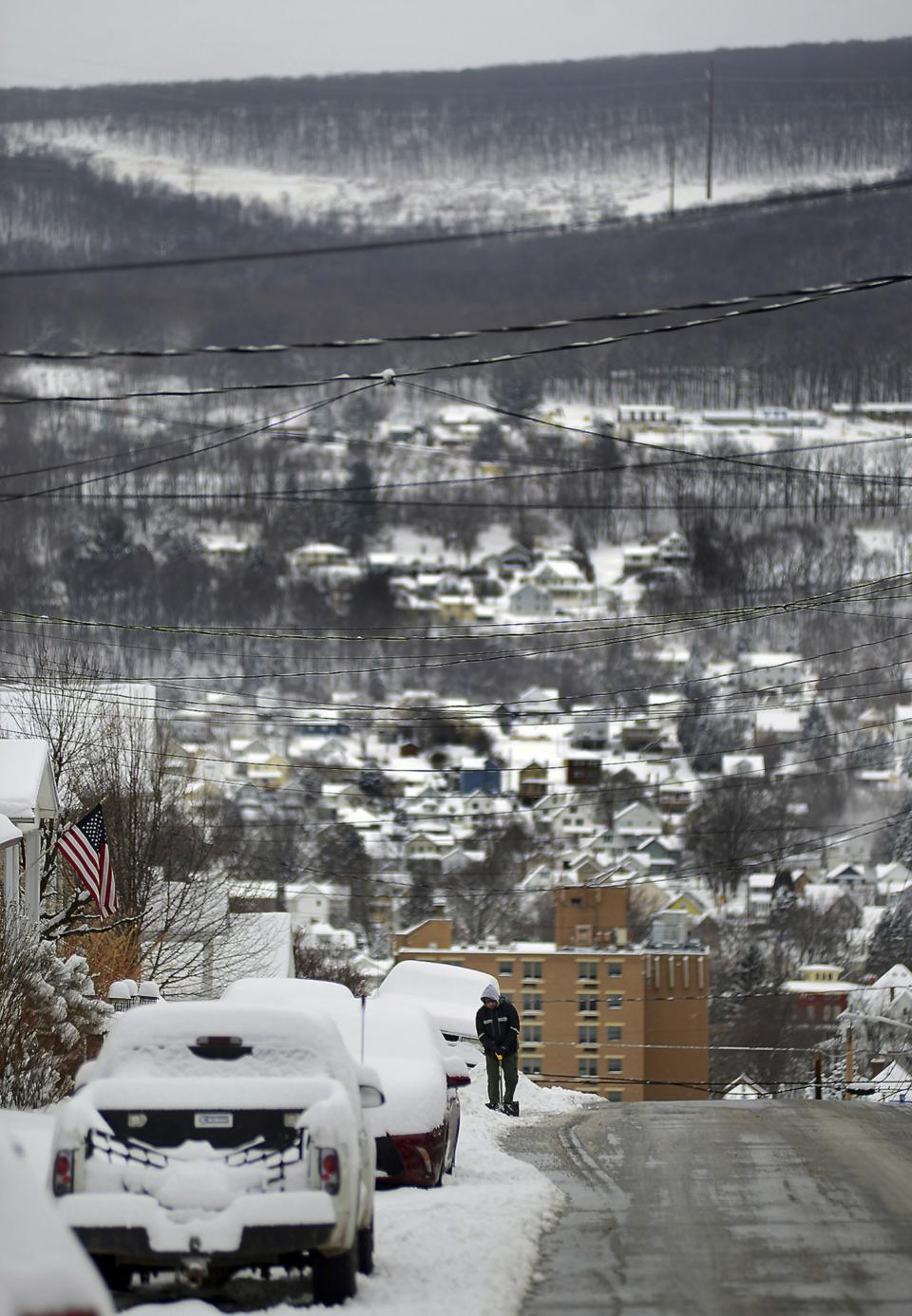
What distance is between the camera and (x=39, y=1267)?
13.4 ft

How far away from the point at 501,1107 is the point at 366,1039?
10.1m

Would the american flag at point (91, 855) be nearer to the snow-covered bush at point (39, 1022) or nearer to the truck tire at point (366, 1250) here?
the snow-covered bush at point (39, 1022)

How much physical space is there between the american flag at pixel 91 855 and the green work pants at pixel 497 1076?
9.31 meters

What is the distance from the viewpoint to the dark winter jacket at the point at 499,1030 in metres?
23.3

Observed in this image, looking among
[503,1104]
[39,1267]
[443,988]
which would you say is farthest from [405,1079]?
[443,988]

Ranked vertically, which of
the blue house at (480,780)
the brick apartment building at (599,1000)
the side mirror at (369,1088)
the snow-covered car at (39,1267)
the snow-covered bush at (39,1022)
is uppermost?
the snow-covered car at (39,1267)

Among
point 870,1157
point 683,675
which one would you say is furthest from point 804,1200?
point 683,675

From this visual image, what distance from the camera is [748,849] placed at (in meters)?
156

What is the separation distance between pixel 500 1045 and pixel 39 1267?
64.5 feet

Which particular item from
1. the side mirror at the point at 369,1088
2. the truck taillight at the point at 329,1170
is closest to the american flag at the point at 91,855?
the side mirror at the point at 369,1088

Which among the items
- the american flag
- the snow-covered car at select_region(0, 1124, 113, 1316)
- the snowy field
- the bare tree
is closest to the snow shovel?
the snowy field

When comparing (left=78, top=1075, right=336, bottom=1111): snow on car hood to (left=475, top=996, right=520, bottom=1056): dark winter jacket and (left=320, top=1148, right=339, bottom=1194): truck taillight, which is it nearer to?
(left=320, top=1148, right=339, bottom=1194): truck taillight

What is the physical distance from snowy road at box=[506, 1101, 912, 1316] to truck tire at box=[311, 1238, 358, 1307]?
3.10 ft

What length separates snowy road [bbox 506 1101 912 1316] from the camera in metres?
9.38
